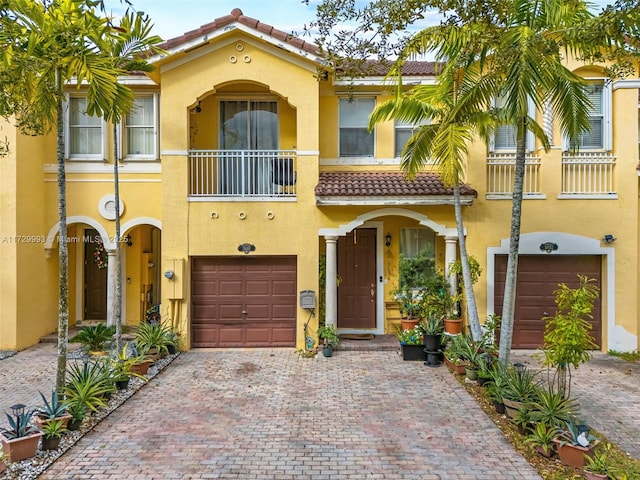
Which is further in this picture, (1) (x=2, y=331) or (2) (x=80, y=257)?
(2) (x=80, y=257)

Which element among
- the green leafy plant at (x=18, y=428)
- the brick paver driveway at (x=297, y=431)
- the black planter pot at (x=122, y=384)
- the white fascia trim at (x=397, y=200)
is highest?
the white fascia trim at (x=397, y=200)

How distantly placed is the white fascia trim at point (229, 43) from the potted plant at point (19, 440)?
27.8 ft

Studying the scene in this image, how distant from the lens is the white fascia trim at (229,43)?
1070 cm

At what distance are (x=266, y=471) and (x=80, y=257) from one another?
10479mm

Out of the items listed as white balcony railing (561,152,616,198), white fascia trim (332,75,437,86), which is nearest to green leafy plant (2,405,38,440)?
white fascia trim (332,75,437,86)

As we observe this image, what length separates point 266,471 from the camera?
18.6 feet

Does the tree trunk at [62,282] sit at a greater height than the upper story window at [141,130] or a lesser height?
lesser

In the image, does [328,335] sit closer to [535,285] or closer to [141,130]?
[535,285]

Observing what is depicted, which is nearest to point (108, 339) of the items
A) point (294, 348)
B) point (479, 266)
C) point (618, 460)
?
point (294, 348)

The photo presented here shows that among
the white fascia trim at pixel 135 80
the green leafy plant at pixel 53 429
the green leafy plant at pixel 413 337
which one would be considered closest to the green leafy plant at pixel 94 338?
the green leafy plant at pixel 53 429

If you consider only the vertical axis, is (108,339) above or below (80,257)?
below

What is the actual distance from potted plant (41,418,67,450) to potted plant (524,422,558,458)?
6616mm

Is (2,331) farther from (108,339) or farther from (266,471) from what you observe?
(266,471)

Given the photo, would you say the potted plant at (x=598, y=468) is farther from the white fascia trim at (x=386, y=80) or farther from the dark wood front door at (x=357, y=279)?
the white fascia trim at (x=386, y=80)
